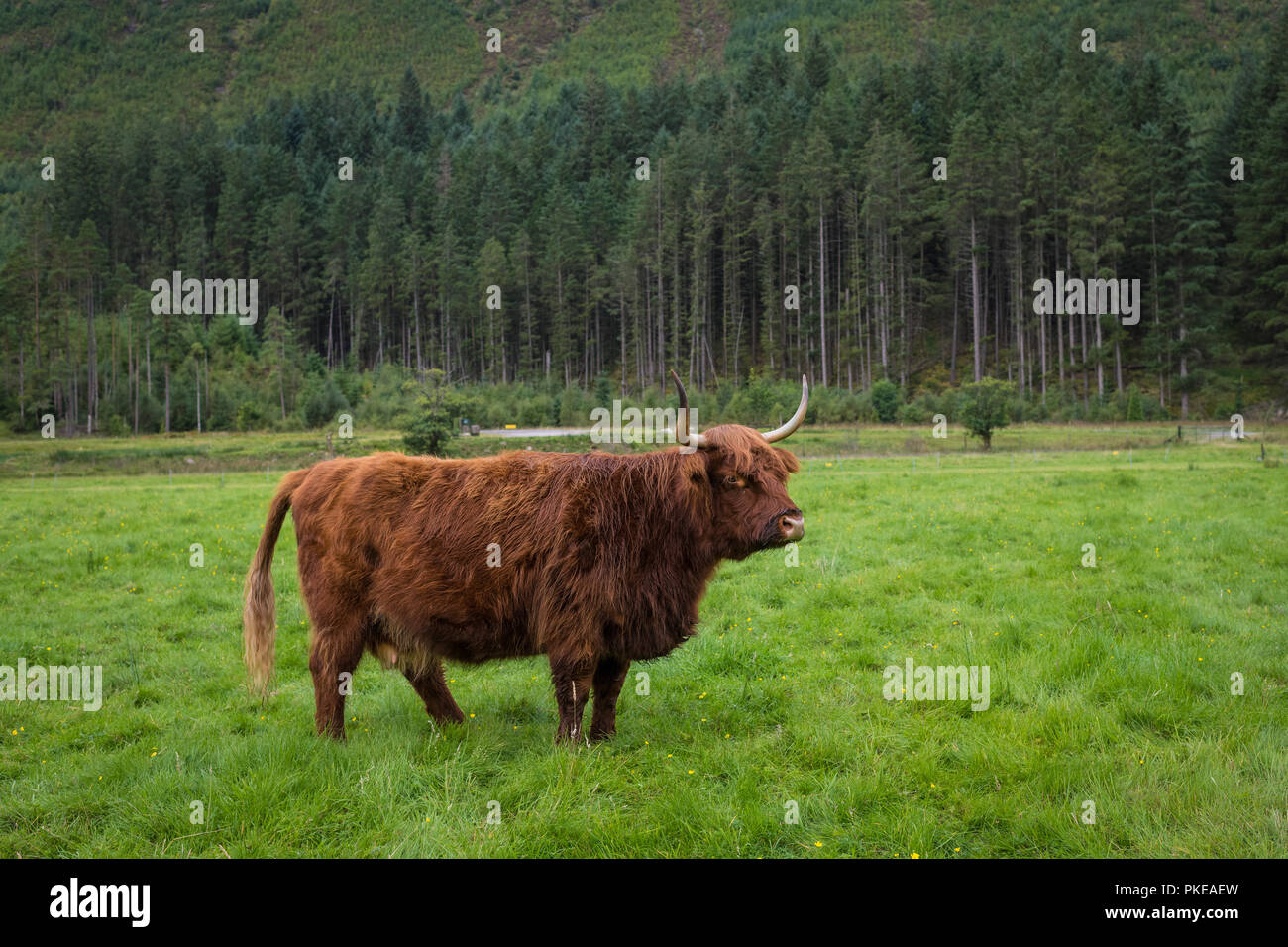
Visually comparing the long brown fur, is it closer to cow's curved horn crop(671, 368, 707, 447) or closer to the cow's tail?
cow's curved horn crop(671, 368, 707, 447)

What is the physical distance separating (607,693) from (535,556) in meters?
1.19

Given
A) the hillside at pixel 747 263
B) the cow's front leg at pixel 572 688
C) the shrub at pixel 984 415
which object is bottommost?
the cow's front leg at pixel 572 688

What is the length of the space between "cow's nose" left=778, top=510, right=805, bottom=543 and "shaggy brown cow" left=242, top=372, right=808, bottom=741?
0.05 ft

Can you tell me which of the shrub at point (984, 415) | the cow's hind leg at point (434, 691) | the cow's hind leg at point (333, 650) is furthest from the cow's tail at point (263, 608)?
the shrub at point (984, 415)

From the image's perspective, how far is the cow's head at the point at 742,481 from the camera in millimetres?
5906

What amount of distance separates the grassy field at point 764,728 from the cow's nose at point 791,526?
151cm

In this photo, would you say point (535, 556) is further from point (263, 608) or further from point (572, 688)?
point (263, 608)

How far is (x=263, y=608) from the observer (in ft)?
Result: 22.2

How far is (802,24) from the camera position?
16800 centimetres

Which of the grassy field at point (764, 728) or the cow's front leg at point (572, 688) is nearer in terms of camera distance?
the grassy field at point (764, 728)

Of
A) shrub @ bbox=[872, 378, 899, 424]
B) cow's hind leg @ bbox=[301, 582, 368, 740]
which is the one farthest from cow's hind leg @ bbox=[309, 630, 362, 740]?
shrub @ bbox=[872, 378, 899, 424]

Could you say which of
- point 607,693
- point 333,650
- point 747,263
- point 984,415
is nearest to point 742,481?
point 607,693

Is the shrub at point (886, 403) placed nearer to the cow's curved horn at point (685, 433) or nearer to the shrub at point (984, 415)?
the shrub at point (984, 415)

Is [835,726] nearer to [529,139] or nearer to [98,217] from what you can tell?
[529,139]
